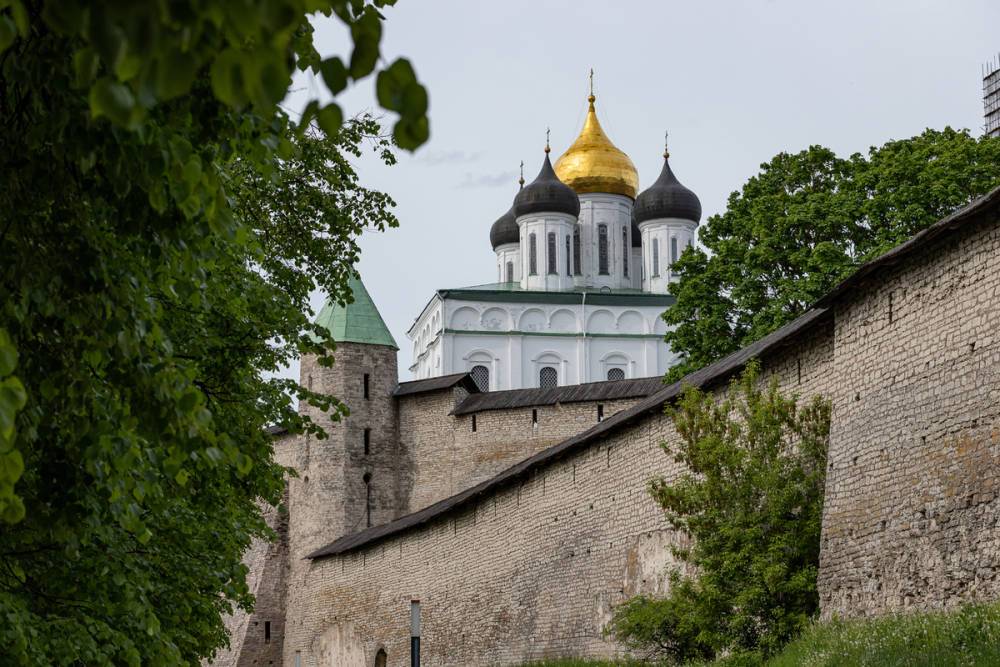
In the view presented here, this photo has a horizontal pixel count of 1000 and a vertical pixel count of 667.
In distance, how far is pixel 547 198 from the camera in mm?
58688

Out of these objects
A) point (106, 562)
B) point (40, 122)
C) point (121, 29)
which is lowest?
point (106, 562)

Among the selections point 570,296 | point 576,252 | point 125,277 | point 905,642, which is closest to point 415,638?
point 905,642

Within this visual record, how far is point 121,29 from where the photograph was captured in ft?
9.39

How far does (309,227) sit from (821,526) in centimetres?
563

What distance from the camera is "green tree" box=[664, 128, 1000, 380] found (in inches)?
1067

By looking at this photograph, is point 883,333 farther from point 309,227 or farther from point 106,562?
point 106,562

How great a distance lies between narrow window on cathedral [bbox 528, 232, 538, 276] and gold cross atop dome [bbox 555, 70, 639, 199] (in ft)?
13.1

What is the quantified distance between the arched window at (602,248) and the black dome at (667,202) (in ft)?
7.69

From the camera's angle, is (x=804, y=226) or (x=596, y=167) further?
(x=596, y=167)

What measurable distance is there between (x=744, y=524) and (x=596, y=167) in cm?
4840

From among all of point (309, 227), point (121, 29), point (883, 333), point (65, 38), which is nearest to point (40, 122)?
point (65, 38)

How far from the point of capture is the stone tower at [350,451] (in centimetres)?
3484

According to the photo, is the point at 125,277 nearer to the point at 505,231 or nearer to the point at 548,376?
the point at 548,376

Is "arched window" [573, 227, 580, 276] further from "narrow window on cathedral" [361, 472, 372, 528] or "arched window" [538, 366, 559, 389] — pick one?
"narrow window on cathedral" [361, 472, 372, 528]
